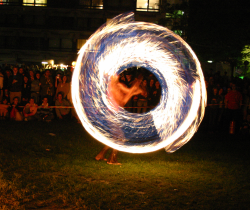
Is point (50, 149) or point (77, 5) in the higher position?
point (77, 5)

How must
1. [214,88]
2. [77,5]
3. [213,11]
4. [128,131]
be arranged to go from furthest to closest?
[77,5] → [213,11] → [214,88] → [128,131]

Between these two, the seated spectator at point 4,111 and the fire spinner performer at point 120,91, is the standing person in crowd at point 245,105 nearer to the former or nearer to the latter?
the fire spinner performer at point 120,91

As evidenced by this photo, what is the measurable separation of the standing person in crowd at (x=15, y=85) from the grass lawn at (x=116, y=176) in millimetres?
3623

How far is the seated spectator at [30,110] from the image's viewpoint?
13.0 meters

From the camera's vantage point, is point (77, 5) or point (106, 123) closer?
point (106, 123)

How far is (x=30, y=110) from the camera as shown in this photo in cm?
1306

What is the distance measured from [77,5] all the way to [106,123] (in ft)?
113

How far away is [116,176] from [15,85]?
8284mm

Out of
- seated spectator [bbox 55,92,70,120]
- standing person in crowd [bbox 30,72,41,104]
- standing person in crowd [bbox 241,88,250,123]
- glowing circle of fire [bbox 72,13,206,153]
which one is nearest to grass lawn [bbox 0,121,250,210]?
glowing circle of fire [bbox 72,13,206,153]

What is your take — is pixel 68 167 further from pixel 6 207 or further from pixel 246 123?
pixel 246 123

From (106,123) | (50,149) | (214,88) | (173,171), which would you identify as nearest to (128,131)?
(106,123)

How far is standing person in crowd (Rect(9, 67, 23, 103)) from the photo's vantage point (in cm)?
1322

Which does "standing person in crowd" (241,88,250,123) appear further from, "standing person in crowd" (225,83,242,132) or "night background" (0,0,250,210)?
"standing person in crowd" (225,83,242,132)

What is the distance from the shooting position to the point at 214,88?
12844 mm
